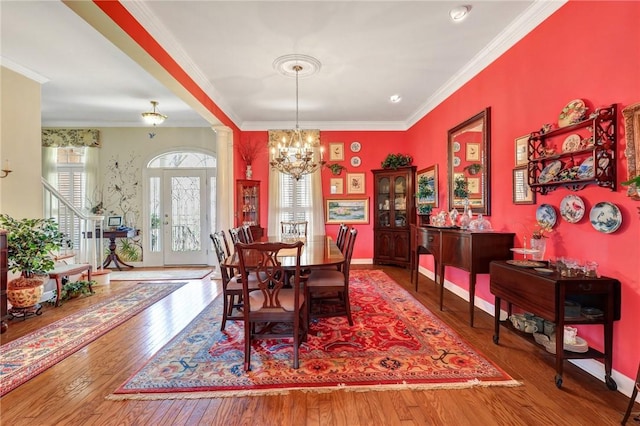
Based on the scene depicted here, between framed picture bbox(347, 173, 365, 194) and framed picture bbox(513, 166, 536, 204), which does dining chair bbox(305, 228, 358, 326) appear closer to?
framed picture bbox(513, 166, 536, 204)

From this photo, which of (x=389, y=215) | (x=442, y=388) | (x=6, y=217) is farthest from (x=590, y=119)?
(x=6, y=217)

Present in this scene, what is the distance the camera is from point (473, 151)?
3.54 metres

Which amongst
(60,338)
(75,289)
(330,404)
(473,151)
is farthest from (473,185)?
(75,289)

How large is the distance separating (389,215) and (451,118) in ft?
7.09

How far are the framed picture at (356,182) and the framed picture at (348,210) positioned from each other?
0.61 feet

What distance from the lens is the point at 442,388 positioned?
1894 mm

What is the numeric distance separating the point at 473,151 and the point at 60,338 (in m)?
4.74

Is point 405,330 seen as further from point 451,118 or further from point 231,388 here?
point 451,118


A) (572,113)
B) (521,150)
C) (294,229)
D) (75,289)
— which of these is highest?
(572,113)

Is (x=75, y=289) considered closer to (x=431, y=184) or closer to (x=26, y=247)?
(x=26, y=247)

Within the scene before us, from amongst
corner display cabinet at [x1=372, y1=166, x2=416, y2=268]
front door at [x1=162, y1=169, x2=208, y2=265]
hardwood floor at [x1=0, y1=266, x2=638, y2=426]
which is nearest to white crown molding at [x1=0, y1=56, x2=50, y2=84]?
front door at [x1=162, y1=169, x2=208, y2=265]

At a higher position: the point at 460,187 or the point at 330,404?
the point at 460,187

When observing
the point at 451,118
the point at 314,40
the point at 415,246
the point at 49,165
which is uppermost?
the point at 314,40

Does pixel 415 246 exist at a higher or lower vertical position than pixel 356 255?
higher
